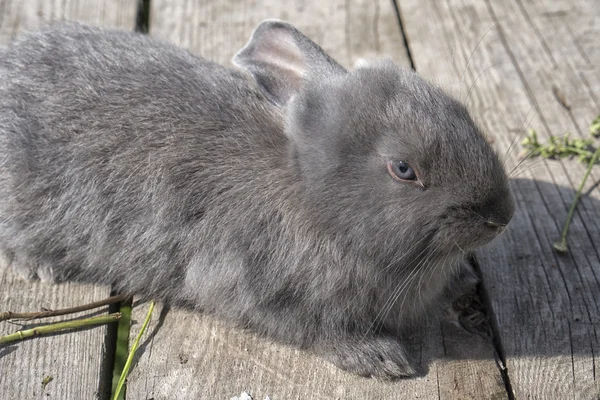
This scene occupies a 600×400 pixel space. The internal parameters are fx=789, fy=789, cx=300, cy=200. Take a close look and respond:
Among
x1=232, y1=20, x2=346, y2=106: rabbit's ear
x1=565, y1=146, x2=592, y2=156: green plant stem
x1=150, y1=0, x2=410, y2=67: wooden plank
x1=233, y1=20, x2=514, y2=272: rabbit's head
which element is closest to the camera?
x1=233, y1=20, x2=514, y2=272: rabbit's head

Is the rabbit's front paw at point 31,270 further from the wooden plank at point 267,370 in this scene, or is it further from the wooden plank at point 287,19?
the wooden plank at point 287,19

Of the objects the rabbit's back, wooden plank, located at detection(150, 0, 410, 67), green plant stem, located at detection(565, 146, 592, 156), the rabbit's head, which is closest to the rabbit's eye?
the rabbit's head

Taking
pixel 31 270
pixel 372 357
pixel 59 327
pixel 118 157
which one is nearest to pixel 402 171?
pixel 372 357

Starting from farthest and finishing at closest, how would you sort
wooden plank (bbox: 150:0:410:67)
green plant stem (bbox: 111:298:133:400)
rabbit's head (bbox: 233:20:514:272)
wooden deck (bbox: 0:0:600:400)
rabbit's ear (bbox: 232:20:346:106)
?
wooden plank (bbox: 150:0:410:67)
rabbit's ear (bbox: 232:20:346:106)
green plant stem (bbox: 111:298:133:400)
wooden deck (bbox: 0:0:600:400)
rabbit's head (bbox: 233:20:514:272)

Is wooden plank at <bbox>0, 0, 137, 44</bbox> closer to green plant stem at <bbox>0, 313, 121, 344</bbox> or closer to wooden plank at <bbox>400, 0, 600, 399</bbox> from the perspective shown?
wooden plank at <bbox>400, 0, 600, 399</bbox>

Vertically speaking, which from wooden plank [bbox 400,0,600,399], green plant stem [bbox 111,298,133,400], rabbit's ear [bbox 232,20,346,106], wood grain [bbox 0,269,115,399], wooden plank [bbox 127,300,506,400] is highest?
rabbit's ear [bbox 232,20,346,106]

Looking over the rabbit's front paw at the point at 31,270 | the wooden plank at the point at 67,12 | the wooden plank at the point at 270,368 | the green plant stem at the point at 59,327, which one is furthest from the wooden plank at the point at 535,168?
the rabbit's front paw at the point at 31,270
